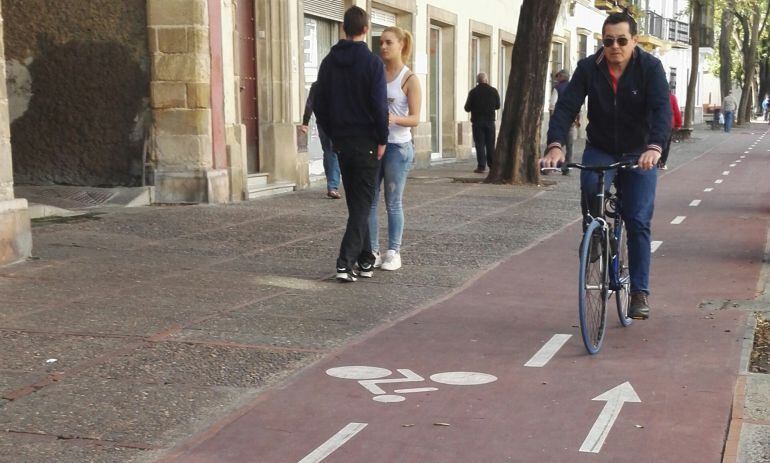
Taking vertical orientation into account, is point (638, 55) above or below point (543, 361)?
above

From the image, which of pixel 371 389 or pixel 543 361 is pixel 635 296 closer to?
pixel 543 361

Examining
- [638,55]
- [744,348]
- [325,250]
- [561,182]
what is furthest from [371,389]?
[561,182]

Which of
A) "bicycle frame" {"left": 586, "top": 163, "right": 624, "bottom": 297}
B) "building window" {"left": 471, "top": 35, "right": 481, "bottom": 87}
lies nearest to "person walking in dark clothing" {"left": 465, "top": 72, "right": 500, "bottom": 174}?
"building window" {"left": 471, "top": 35, "right": 481, "bottom": 87}

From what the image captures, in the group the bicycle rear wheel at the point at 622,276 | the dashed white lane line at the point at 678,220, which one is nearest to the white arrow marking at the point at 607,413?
the bicycle rear wheel at the point at 622,276

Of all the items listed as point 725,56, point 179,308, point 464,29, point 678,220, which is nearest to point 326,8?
point 678,220

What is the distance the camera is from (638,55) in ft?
21.2

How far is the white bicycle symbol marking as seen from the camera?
17.5ft

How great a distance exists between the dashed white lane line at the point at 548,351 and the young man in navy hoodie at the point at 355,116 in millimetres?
2194

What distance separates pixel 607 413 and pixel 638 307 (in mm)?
1964

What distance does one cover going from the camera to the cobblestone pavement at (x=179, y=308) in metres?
4.80

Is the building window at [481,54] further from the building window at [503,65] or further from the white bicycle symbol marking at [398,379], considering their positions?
the white bicycle symbol marking at [398,379]

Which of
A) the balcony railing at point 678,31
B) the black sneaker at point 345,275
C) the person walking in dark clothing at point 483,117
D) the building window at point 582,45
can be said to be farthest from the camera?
the balcony railing at point 678,31

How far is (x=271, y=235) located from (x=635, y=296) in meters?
4.98

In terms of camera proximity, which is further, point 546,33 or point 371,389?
point 546,33
